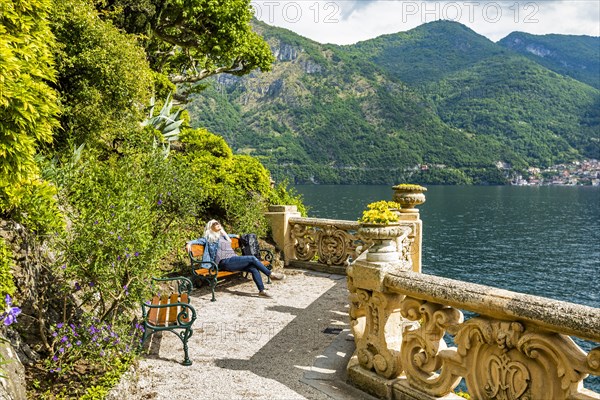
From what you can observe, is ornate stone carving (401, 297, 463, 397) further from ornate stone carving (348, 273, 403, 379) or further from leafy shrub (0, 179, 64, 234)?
leafy shrub (0, 179, 64, 234)

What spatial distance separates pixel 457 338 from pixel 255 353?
2675 millimetres

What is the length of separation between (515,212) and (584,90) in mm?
144585

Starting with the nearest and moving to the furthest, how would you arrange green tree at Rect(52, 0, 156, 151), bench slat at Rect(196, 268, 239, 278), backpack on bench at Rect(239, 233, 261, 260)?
bench slat at Rect(196, 268, 239, 278) < green tree at Rect(52, 0, 156, 151) < backpack on bench at Rect(239, 233, 261, 260)

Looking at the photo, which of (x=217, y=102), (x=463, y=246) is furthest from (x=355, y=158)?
(x=463, y=246)

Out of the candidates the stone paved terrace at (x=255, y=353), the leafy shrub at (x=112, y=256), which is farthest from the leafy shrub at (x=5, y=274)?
the stone paved terrace at (x=255, y=353)

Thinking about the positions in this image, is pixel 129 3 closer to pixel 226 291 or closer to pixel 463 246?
pixel 226 291

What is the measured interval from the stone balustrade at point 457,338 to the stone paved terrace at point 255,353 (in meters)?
0.46

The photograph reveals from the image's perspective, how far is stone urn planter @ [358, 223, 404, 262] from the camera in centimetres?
439

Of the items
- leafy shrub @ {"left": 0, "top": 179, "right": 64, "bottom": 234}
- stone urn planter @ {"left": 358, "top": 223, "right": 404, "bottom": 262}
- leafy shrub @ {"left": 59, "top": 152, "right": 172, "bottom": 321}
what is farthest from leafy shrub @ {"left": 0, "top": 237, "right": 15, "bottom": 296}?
stone urn planter @ {"left": 358, "top": 223, "right": 404, "bottom": 262}

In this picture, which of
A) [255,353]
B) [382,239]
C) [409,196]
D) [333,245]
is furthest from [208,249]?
[382,239]

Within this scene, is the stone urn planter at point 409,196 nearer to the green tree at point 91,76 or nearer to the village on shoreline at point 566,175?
the green tree at point 91,76

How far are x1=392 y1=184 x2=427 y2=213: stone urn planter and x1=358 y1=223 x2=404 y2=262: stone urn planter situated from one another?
447 cm

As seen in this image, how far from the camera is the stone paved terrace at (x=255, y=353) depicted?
440 centimetres

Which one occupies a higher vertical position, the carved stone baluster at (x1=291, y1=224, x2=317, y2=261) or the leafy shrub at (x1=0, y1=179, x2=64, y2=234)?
the leafy shrub at (x1=0, y1=179, x2=64, y2=234)
